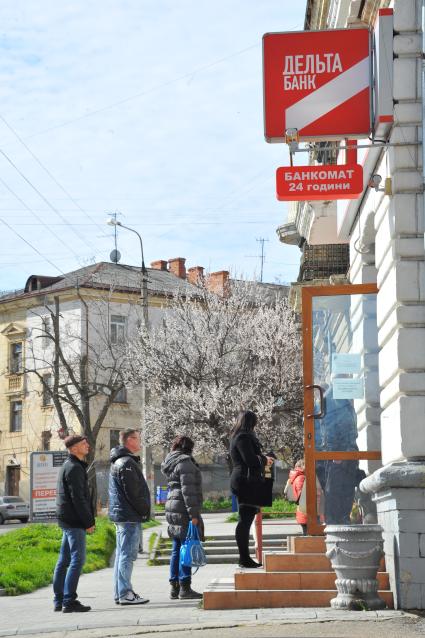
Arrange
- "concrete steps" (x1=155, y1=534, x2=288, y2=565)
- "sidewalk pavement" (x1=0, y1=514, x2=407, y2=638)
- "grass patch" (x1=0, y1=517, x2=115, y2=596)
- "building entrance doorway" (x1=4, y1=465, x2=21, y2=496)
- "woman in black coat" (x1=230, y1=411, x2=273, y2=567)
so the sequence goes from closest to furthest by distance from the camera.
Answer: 1. "sidewalk pavement" (x1=0, y1=514, x2=407, y2=638)
2. "woman in black coat" (x1=230, y1=411, x2=273, y2=567)
3. "grass patch" (x1=0, y1=517, x2=115, y2=596)
4. "concrete steps" (x1=155, y1=534, x2=288, y2=565)
5. "building entrance doorway" (x1=4, y1=465, x2=21, y2=496)

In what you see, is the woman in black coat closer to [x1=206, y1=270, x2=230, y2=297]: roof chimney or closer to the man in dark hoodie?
the man in dark hoodie

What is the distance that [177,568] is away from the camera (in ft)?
42.4

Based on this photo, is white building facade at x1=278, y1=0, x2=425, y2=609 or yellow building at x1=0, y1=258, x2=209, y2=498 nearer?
white building facade at x1=278, y1=0, x2=425, y2=609

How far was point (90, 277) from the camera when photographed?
6500cm

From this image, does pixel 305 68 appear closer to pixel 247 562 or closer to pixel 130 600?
pixel 247 562

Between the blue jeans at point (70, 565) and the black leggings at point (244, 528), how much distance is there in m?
1.70

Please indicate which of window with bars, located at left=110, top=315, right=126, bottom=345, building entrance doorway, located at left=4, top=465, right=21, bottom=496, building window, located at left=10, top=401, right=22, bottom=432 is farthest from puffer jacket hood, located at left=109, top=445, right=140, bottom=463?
building window, located at left=10, top=401, right=22, bottom=432

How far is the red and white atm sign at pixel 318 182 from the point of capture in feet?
38.4

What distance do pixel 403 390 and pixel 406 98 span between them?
2.79 metres

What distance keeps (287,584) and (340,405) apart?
2.55 meters

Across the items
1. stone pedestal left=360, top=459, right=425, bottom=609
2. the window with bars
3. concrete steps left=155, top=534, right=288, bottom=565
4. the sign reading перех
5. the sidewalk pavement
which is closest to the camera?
the sidewalk pavement

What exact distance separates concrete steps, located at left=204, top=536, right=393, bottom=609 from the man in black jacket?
→ 1.43 meters

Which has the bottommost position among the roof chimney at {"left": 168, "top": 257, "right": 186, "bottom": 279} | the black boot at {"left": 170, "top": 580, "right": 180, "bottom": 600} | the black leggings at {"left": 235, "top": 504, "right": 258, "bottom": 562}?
the black boot at {"left": 170, "top": 580, "right": 180, "bottom": 600}

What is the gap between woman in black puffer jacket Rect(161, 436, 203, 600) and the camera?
41.6ft
